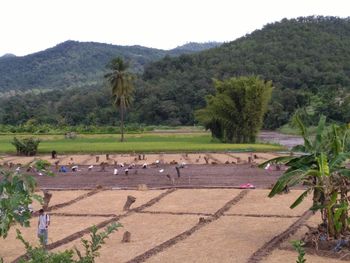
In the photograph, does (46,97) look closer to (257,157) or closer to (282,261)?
(257,157)

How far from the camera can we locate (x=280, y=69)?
325 feet

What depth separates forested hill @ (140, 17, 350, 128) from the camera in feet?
277

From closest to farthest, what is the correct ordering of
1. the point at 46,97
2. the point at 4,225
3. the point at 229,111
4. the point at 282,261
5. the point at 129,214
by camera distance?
the point at 4,225 < the point at 282,261 < the point at 129,214 < the point at 229,111 < the point at 46,97

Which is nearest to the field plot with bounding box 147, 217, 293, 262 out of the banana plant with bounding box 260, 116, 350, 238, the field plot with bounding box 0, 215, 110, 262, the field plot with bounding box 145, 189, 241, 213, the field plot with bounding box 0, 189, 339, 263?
the field plot with bounding box 0, 189, 339, 263

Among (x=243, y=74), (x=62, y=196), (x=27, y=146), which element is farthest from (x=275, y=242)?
(x=243, y=74)

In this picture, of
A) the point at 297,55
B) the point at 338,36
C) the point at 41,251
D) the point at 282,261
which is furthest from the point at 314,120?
the point at 41,251

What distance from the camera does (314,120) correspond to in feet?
242

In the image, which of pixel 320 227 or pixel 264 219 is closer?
pixel 320 227

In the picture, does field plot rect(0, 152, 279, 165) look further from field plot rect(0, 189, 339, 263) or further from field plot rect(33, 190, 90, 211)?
field plot rect(0, 189, 339, 263)

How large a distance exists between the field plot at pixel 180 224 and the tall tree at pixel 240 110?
112ft

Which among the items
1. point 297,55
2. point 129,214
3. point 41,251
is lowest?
point 129,214

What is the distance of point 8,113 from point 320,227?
314 ft

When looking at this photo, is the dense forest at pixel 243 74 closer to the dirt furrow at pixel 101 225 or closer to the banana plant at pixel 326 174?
the dirt furrow at pixel 101 225

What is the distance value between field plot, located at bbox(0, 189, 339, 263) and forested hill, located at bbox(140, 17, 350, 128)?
56.6m
